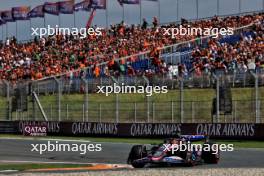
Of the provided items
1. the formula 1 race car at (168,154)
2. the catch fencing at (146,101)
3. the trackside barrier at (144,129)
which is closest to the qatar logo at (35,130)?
the trackside barrier at (144,129)

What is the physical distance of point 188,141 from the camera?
16.8m

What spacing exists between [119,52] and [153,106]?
11781mm

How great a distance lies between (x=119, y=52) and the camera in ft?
131

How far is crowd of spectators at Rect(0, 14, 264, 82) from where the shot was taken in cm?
3167

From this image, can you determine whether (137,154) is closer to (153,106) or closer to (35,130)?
(153,106)

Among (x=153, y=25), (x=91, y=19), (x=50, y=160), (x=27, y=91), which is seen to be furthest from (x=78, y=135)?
(x=91, y=19)

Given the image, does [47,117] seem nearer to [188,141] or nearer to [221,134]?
[221,134]

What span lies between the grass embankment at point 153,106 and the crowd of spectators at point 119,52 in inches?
85.8

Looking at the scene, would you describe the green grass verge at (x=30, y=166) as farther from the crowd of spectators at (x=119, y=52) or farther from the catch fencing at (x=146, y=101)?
the crowd of spectators at (x=119, y=52)

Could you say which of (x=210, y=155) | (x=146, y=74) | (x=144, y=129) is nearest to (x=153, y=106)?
(x=144, y=129)

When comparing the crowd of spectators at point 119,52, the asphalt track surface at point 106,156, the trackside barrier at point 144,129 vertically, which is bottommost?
the asphalt track surface at point 106,156

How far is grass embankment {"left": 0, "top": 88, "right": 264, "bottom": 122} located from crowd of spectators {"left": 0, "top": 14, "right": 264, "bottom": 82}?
2179mm

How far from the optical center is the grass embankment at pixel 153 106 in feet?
86.6

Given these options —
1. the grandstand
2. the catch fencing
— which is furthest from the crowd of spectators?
the catch fencing
